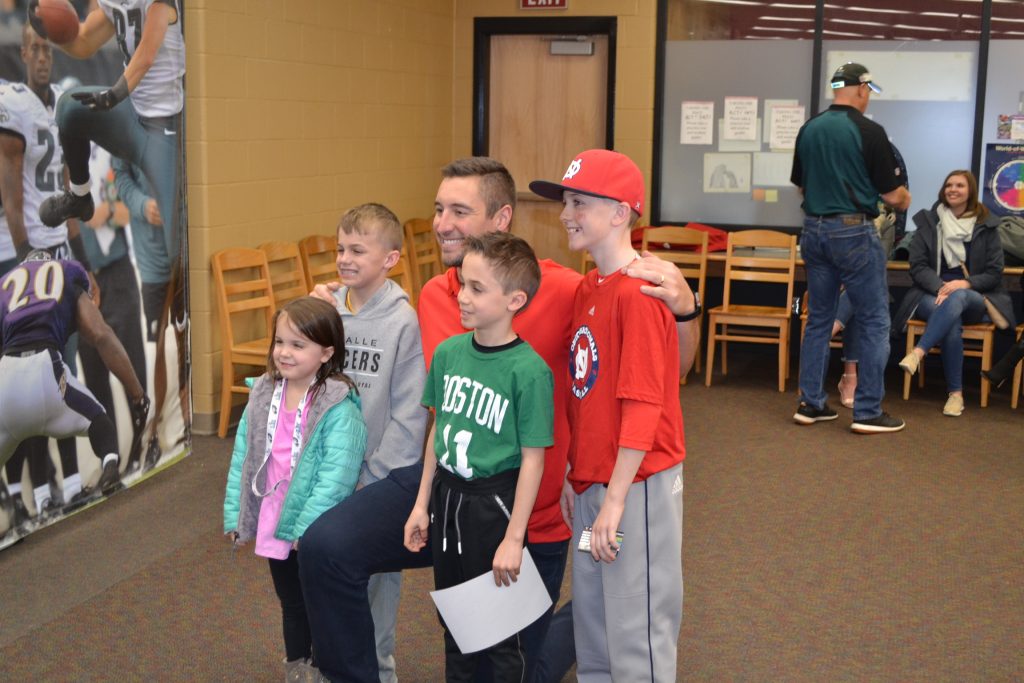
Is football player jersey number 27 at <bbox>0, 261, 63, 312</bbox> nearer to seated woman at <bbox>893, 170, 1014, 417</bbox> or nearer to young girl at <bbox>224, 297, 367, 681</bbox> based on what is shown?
young girl at <bbox>224, 297, 367, 681</bbox>

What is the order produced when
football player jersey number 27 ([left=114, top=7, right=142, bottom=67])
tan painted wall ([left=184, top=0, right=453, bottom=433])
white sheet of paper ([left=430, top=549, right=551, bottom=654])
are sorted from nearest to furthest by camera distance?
white sheet of paper ([left=430, top=549, right=551, bottom=654])
football player jersey number 27 ([left=114, top=7, right=142, bottom=67])
tan painted wall ([left=184, top=0, right=453, bottom=433])

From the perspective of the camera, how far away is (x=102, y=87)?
4676 mm

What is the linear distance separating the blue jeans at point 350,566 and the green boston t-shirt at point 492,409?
0.26m

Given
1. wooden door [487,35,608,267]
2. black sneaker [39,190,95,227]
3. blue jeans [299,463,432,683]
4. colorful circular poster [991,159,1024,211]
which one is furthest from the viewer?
wooden door [487,35,608,267]

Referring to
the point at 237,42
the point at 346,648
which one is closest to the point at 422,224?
the point at 237,42

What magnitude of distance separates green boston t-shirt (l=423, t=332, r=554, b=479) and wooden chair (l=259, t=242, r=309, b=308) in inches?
140

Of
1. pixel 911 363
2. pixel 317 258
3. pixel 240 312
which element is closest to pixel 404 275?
pixel 317 258

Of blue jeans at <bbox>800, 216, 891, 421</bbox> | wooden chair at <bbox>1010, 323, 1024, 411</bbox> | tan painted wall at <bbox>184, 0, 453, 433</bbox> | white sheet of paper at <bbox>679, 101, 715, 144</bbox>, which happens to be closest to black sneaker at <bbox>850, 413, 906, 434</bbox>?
blue jeans at <bbox>800, 216, 891, 421</bbox>

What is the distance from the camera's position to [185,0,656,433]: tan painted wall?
5602 millimetres

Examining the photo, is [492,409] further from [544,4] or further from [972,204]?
[544,4]

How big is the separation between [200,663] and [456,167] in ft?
5.32

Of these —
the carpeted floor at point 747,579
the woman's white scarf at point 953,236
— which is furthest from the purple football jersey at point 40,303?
the woman's white scarf at point 953,236

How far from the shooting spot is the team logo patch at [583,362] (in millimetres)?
2555

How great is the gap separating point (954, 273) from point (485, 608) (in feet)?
16.2
